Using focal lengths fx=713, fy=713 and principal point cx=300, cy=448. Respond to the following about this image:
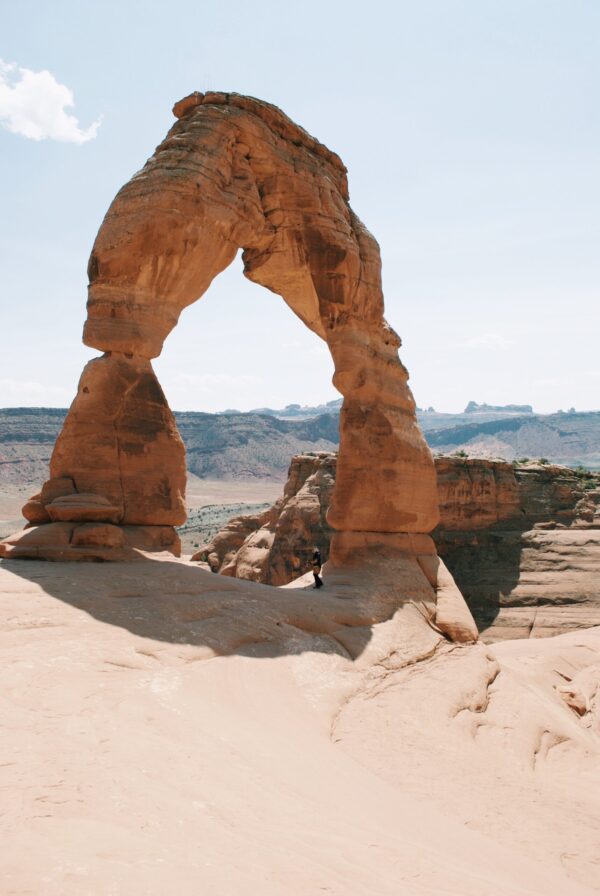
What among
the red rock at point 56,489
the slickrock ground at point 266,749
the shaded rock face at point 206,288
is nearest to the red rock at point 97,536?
the shaded rock face at point 206,288

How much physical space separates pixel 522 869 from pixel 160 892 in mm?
3402

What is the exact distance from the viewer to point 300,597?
33.3ft

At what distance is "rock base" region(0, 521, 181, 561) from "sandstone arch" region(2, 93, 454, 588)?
0.03 meters

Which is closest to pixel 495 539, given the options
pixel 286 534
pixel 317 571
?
pixel 286 534

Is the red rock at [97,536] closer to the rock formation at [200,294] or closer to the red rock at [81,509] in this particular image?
the rock formation at [200,294]

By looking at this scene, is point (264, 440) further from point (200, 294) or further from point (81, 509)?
point (81, 509)

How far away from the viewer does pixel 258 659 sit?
25.3ft

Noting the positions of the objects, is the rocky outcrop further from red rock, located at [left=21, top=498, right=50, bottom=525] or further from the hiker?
red rock, located at [left=21, top=498, right=50, bottom=525]

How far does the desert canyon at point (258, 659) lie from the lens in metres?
3.67

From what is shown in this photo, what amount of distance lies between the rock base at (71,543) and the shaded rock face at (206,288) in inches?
7.5

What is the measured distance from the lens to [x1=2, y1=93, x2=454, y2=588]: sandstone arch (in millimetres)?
10125

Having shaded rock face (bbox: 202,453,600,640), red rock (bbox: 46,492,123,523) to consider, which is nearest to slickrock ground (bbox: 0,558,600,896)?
red rock (bbox: 46,492,123,523)

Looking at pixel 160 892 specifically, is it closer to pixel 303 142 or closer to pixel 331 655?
pixel 331 655

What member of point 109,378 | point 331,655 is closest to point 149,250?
point 109,378
